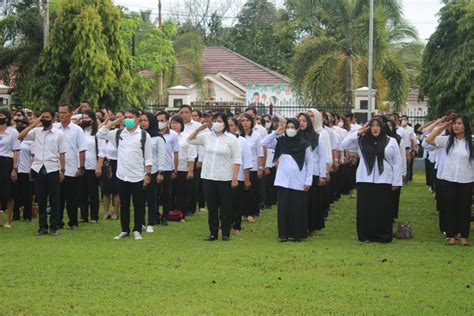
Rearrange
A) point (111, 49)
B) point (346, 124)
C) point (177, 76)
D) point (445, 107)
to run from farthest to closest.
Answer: point (177, 76), point (445, 107), point (111, 49), point (346, 124)

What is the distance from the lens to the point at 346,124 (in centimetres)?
2534

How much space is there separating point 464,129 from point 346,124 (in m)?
9.78

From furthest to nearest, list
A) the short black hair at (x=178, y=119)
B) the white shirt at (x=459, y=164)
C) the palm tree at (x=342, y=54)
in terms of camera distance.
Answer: the palm tree at (x=342, y=54), the short black hair at (x=178, y=119), the white shirt at (x=459, y=164)

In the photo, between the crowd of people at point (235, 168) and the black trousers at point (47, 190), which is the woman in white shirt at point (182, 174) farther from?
the black trousers at point (47, 190)

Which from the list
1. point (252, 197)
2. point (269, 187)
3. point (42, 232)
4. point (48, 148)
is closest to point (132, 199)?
point (48, 148)

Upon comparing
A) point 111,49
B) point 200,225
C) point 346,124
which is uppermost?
point 111,49

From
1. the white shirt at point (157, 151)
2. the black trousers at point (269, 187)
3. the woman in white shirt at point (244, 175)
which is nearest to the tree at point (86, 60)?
the black trousers at point (269, 187)

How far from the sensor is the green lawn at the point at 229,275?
10.4 metres

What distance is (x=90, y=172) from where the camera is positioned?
19016 millimetres

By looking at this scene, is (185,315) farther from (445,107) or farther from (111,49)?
(445,107)

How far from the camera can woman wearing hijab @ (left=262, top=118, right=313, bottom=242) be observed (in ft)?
52.6

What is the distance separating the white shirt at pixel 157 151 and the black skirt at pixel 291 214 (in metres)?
2.39

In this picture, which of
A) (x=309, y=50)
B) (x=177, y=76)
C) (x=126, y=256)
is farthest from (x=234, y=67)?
(x=126, y=256)

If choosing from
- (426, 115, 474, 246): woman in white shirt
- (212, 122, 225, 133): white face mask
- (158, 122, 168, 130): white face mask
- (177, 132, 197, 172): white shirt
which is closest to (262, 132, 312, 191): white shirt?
(212, 122, 225, 133): white face mask
